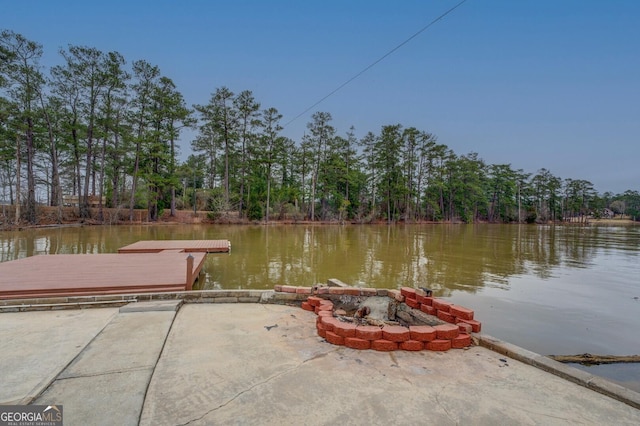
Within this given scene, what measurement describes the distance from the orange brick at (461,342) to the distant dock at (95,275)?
3306 mm

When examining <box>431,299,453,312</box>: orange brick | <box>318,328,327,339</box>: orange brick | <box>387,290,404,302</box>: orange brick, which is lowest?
<box>318,328,327,339</box>: orange brick

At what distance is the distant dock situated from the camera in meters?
4.10

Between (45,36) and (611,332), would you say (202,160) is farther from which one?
(611,332)

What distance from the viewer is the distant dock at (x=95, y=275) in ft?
13.4

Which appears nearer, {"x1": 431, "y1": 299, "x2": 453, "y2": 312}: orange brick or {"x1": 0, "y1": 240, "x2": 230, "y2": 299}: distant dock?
{"x1": 431, "y1": 299, "x2": 453, "y2": 312}: orange brick

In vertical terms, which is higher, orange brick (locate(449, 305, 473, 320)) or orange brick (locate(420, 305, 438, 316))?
orange brick (locate(449, 305, 473, 320))

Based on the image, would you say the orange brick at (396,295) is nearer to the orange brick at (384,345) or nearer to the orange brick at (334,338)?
the orange brick at (384,345)

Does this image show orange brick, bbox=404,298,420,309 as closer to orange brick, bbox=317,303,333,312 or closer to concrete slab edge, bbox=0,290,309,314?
orange brick, bbox=317,303,333,312

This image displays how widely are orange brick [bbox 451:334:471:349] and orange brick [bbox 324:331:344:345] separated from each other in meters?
0.96

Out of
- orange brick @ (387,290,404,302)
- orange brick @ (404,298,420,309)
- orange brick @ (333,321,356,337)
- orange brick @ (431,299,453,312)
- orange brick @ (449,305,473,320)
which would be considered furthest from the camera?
orange brick @ (387,290,404,302)

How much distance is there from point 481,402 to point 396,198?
117 ft

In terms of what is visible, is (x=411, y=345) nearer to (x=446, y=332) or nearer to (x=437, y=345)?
(x=437, y=345)

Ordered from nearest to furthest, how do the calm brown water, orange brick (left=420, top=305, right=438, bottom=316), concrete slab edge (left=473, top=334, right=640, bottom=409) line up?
1. concrete slab edge (left=473, top=334, right=640, bottom=409)
2. orange brick (left=420, top=305, right=438, bottom=316)
3. the calm brown water

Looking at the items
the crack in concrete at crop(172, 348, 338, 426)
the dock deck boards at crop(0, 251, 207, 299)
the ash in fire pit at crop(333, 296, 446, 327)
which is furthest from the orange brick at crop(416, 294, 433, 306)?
the dock deck boards at crop(0, 251, 207, 299)
